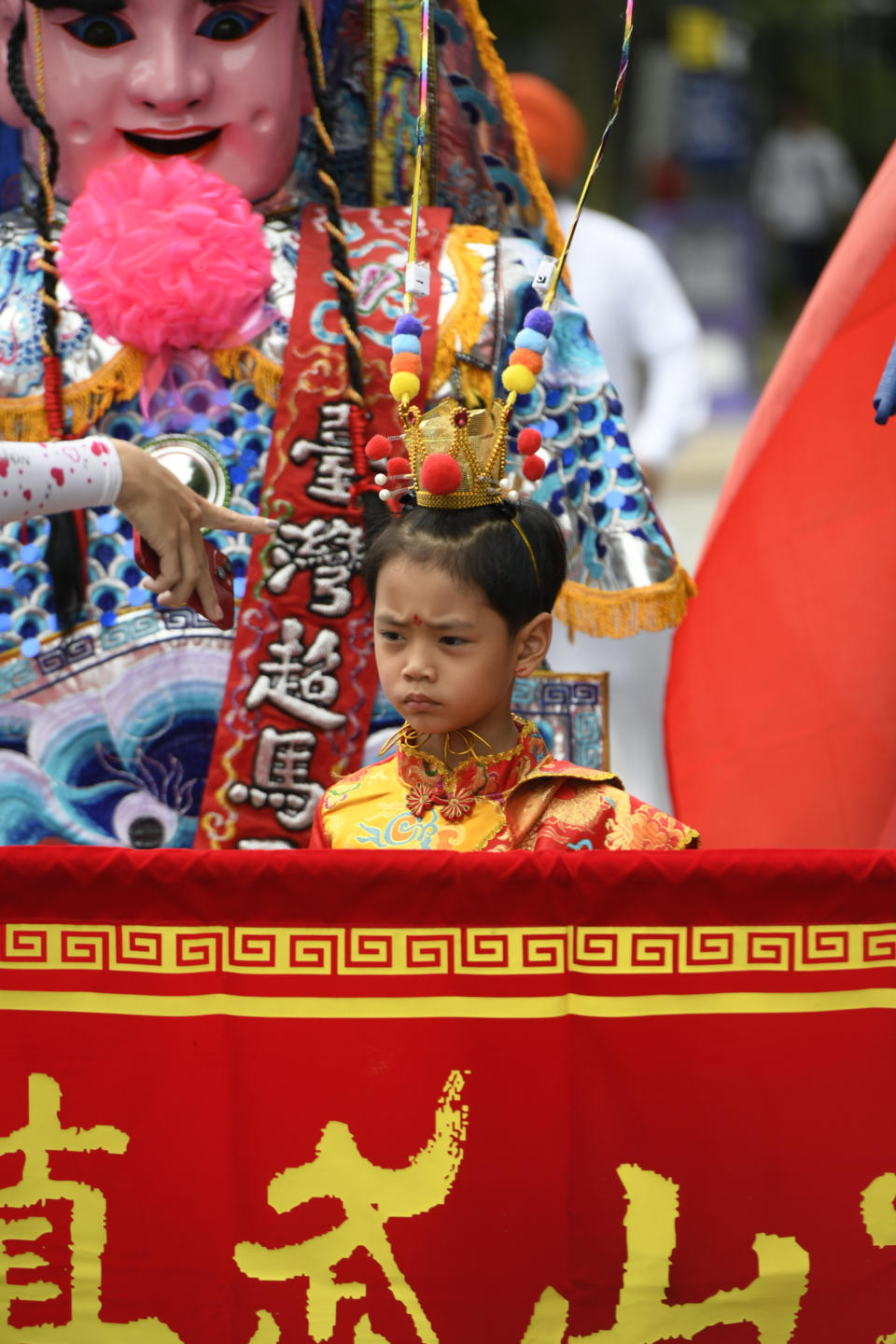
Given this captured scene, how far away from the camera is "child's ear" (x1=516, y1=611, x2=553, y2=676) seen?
2082mm

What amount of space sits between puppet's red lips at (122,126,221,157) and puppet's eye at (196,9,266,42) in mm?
134

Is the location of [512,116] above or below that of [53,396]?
above

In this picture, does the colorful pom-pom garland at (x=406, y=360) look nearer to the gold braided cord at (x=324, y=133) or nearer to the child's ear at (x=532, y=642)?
the child's ear at (x=532, y=642)

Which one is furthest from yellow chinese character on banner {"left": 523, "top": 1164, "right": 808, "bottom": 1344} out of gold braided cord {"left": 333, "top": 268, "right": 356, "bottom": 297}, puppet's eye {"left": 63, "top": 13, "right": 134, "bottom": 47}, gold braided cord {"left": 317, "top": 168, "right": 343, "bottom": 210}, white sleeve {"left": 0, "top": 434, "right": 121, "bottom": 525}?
puppet's eye {"left": 63, "top": 13, "right": 134, "bottom": 47}

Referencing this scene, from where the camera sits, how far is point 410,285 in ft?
7.34

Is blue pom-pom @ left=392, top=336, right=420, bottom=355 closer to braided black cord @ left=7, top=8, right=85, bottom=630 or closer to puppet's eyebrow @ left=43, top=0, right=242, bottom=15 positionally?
braided black cord @ left=7, top=8, right=85, bottom=630

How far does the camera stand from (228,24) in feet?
8.55

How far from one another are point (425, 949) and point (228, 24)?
1.53 metres

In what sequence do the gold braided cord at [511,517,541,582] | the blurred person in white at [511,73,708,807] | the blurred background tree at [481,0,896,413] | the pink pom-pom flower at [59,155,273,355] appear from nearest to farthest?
the gold braided cord at [511,517,541,582] → the pink pom-pom flower at [59,155,273,355] → the blurred person in white at [511,73,708,807] → the blurred background tree at [481,0,896,413]

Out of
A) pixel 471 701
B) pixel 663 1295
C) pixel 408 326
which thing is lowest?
pixel 663 1295

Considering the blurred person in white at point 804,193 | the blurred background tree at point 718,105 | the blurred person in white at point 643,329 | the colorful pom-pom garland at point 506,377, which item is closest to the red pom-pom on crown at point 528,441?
the colorful pom-pom garland at point 506,377

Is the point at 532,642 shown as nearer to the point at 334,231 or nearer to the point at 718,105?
the point at 334,231

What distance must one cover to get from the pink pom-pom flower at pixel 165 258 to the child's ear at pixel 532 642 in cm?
79

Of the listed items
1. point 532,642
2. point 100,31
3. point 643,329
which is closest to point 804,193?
point 643,329
